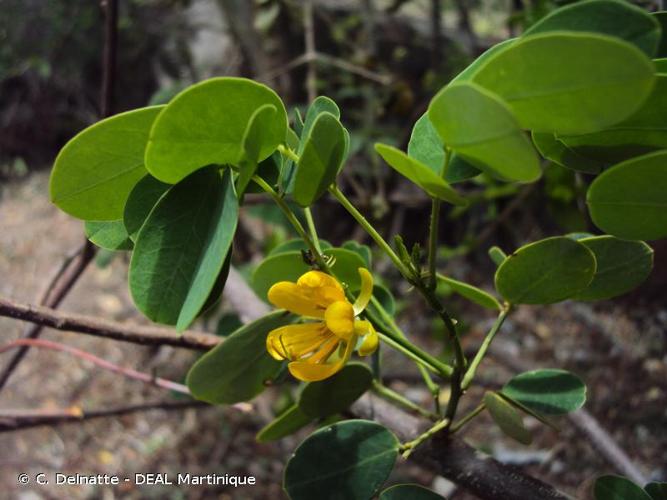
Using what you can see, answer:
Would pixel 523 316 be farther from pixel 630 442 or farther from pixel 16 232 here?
pixel 16 232

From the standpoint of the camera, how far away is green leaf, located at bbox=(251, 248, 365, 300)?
490 millimetres

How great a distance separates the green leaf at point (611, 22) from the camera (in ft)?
0.94

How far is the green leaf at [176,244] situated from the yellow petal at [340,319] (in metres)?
0.08

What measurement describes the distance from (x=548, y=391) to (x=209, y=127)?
0.35 m

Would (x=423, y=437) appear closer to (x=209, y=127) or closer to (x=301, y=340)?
(x=301, y=340)

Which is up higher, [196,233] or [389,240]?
[196,233]

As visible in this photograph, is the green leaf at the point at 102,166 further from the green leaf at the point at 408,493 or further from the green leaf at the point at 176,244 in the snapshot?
the green leaf at the point at 408,493

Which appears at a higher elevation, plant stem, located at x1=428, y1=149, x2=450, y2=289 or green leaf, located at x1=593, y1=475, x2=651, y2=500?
plant stem, located at x1=428, y1=149, x2=450, y2=289

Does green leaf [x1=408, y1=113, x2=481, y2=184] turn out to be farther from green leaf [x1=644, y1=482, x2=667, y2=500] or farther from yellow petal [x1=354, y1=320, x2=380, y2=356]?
green leaf [x1=644, y1=482, x2=667, y2=500]

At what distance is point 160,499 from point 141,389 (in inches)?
18.0

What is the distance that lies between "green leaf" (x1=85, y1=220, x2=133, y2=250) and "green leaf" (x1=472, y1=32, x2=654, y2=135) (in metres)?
0.26

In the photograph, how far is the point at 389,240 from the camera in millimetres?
1735

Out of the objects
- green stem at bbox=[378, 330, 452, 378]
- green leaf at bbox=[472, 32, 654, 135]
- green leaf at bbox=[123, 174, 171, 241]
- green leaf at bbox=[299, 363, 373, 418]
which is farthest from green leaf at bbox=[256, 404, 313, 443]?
green leaf at bbox=[472, 32, 654, 135]

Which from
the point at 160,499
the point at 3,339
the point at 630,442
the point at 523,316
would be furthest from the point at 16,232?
the point at 630,442
